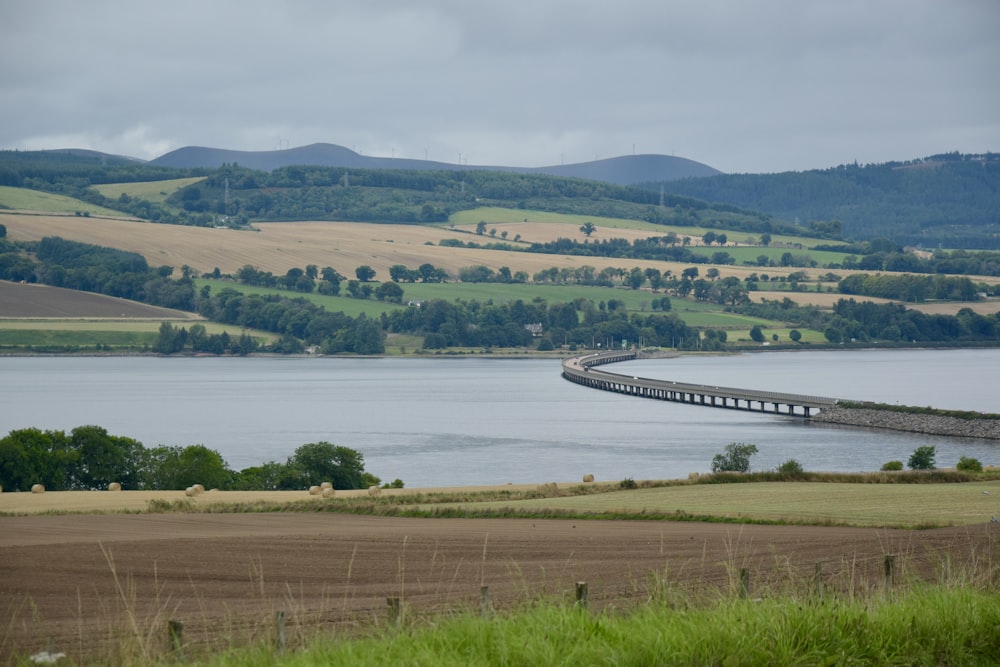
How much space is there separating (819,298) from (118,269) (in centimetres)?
9405

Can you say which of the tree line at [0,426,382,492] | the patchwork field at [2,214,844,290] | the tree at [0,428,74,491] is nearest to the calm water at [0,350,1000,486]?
the tree line at [0,426,382,492]

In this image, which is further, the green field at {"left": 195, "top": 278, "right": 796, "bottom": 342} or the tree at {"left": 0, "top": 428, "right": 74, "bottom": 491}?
the green field at {"left": 195, "top": 278, "right": 796, "bottom": 342}

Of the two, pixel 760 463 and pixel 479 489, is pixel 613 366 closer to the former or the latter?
pixel 760 463

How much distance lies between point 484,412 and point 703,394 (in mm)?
20556

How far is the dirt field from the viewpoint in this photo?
12336 mm

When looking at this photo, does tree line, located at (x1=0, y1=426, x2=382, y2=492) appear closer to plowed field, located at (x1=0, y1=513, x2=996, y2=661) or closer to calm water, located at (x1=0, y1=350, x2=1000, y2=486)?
calm water, located at (x1=0, y1=350, x2=1000, y2=486)

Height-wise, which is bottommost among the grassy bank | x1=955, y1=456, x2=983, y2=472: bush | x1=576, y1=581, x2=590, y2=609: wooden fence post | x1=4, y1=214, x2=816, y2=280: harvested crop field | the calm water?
the calm water

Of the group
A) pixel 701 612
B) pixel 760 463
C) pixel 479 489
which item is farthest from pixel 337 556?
pixel 760 463

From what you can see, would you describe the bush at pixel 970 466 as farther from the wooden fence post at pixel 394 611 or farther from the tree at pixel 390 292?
the tree at pixel 390 292

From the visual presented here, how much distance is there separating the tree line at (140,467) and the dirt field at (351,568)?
853 inches

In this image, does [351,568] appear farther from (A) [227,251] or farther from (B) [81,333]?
(A) [227,251]

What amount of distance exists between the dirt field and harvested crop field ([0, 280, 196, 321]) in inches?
5467

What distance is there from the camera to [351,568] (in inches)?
676

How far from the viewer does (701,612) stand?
10414mm
